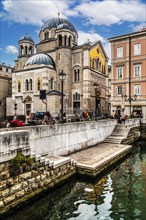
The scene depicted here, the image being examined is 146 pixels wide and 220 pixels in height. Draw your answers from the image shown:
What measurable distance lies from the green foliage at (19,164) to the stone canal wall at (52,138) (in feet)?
0.75

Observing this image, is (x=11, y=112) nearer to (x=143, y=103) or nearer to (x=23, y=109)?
(x=23, y=109)

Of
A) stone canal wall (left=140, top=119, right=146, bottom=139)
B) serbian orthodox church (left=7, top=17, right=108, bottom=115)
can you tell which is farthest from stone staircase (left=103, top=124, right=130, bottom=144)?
serbian orthodox church (left=7, top=17, right=108, bottom=115)

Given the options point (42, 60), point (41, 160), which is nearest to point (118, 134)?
point (41, 160)

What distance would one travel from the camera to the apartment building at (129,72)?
101 feet

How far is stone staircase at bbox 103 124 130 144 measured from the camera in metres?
19.0

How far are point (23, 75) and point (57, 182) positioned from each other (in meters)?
32.2

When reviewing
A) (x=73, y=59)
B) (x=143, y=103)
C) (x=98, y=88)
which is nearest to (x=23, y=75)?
(x=73, y=59)

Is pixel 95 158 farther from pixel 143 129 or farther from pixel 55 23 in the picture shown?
pixel 55 23

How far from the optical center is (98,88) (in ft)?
133

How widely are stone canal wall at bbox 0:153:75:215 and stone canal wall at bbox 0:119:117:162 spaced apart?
1.42 feet

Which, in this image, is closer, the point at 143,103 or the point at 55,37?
the point at 143,103

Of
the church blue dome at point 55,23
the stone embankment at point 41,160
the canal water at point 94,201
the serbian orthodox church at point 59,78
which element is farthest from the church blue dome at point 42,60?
the canal water at point 94,201

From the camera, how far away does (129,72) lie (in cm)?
3178

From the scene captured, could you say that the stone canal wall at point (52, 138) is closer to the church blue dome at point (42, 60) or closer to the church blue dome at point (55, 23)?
the church blue dome at point (42, 60)
